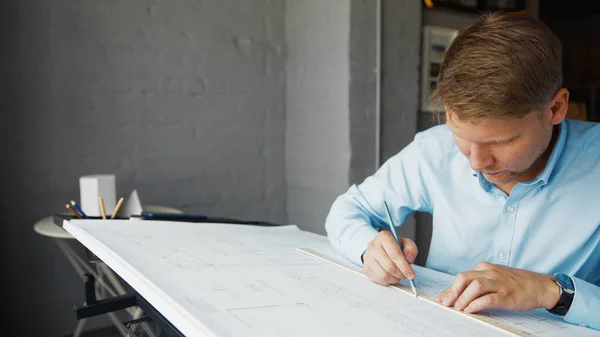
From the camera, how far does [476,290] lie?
83 cm

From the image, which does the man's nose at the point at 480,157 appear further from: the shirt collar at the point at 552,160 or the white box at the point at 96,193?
the white box at the point at 96,193

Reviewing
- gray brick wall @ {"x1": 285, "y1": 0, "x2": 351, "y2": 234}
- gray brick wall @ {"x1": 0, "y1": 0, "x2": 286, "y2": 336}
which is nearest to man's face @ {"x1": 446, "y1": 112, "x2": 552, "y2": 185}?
gray brick wall @ {"x1": 285, "y1": 0, "x2": 351, "y2": 234}

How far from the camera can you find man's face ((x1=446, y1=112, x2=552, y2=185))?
36.0 inches

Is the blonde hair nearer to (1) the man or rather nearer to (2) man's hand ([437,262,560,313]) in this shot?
(1) the man

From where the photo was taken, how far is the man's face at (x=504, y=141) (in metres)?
0.91

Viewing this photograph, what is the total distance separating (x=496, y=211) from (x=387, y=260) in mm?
301

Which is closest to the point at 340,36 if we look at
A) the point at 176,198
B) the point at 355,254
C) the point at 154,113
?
the point at 154,113

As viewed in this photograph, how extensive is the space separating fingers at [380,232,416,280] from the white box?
45.7 inches

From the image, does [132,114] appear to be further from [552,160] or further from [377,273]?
[552,160]

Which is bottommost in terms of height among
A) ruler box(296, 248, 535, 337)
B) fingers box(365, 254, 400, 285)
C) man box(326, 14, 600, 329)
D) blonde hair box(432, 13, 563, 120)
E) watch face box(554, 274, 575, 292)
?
ruler box(296, 248, 535, 337)

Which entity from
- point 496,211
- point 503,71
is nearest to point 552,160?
point 496,211

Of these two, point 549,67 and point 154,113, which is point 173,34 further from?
point 549,67

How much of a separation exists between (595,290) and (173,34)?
2101 millimetres

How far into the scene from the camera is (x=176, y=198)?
251cm
